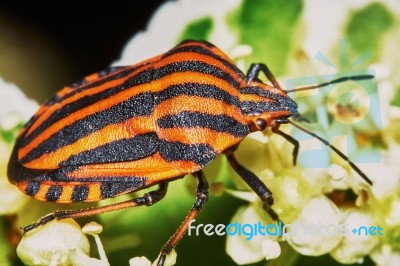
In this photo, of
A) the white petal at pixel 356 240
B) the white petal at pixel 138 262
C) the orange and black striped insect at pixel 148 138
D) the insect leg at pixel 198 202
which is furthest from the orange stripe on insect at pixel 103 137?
the white petal at pixel 356 240

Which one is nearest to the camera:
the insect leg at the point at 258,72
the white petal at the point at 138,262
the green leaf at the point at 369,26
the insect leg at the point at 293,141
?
the white petal at the point at 138,262

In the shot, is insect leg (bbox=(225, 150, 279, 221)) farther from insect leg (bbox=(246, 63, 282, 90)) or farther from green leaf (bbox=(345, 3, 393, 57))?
green leaf (bbox=(345, 3, 393, 57))

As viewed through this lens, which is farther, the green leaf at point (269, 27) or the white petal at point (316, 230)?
the green leaf at point (269, 27)

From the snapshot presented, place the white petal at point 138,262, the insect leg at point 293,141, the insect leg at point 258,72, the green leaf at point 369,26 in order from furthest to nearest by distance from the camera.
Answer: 1. the green leaf at point 369,26
2. the insect leg at point 258,72
3. the insect leg at point 293,141
4. the white petal at point 138,262

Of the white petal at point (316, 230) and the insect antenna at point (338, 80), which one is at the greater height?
the insect antenna at point (338, 80)

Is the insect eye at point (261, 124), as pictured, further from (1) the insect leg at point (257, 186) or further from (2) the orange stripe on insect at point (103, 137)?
(2) the orange stripe on insect at point (103, 137)

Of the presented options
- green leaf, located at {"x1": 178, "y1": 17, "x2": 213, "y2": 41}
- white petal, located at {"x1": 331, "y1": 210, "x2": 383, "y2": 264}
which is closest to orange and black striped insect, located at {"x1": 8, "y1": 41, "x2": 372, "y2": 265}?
white petal, located at {"x1": 331, "y1": 210, "x2": 383, "y2": 264}

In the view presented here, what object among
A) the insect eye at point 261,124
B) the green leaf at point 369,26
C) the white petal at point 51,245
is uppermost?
the green leaf at point 369,26
